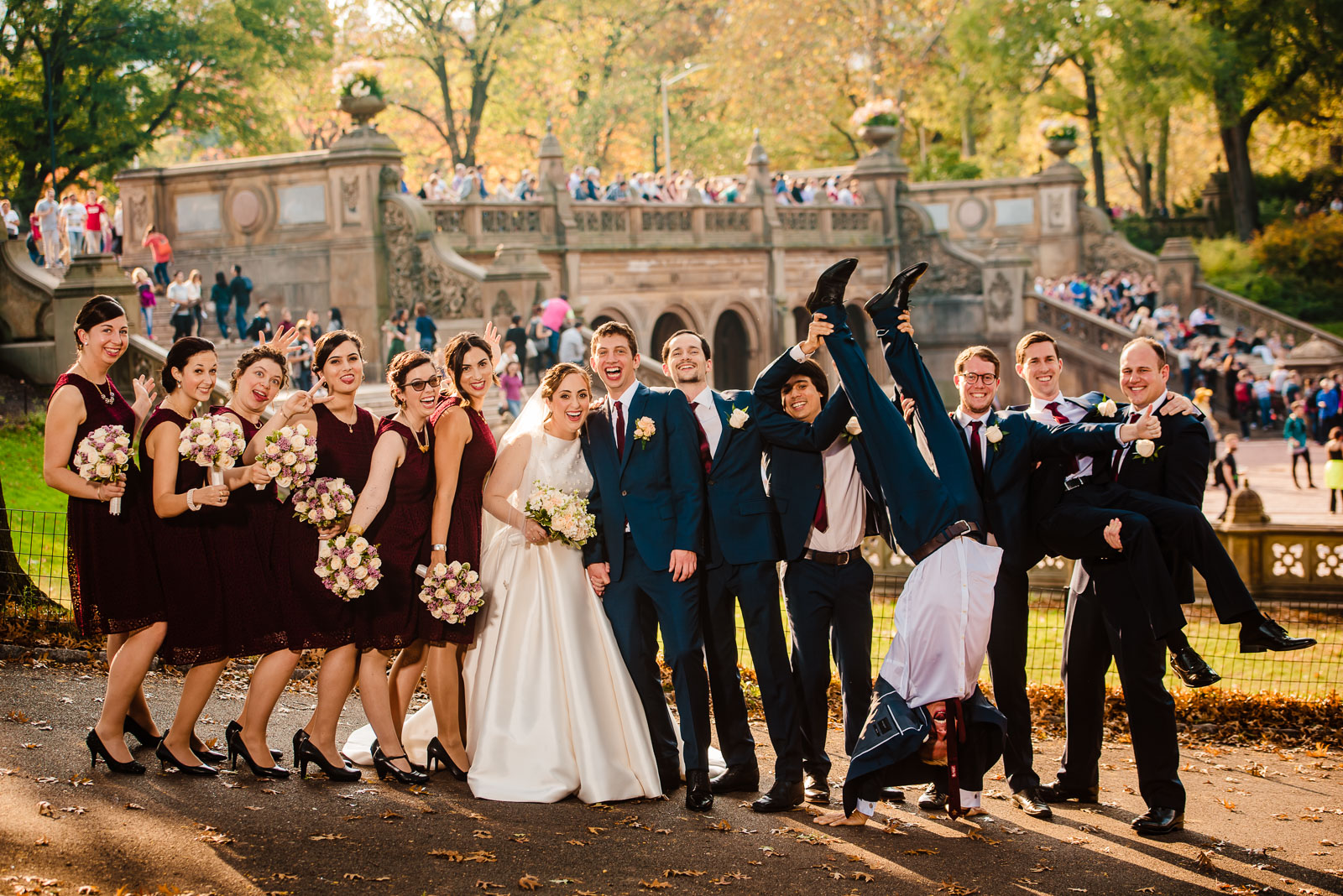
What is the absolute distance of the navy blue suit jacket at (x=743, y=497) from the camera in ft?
22.6

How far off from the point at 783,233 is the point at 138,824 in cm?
3217

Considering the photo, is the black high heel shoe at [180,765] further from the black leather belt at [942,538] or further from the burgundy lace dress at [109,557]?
the black leather belt at [942,538]

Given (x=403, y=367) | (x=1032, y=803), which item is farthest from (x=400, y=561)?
(x=1032, y=803)

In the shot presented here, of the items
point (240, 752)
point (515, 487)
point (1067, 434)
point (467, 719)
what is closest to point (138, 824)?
point (240, 752)

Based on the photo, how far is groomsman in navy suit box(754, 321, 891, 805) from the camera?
Result: 6.88 m

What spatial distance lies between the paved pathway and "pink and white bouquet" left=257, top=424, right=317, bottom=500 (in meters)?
1.46

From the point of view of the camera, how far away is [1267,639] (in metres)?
6.46

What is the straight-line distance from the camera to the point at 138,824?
5914 mm

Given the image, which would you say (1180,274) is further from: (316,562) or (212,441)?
(212,441)

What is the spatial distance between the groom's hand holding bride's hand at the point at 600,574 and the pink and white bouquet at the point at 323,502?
120 cm

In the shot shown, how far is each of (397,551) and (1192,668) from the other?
12.4 ft

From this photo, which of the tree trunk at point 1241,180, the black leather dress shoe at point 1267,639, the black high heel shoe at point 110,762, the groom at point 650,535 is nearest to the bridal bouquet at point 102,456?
the black high heel shoe at point 110,762

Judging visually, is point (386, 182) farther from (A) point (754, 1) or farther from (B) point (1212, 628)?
(A) point (754, 1)

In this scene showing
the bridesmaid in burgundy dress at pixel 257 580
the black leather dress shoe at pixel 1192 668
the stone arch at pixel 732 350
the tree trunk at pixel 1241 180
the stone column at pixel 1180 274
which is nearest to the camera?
the black leather dress shoe at pixel 1192 668
